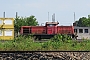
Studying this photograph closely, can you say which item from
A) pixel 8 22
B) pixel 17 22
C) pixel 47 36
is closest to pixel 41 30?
pixel 47 36

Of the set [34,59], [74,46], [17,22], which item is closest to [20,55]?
[34,59]

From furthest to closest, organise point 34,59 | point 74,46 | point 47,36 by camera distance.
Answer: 1. point 47,36
2. point 74,46
3. point 34,59

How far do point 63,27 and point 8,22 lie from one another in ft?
21.8

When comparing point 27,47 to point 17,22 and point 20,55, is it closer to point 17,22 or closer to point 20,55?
point 20,55

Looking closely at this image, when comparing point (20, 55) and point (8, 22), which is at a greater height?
point (8, 22)

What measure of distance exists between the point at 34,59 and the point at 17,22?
37.7m

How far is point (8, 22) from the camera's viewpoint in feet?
94.6

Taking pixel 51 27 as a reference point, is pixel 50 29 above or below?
below

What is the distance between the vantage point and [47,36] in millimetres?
28531

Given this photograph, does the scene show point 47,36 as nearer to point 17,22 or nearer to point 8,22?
point 8,22

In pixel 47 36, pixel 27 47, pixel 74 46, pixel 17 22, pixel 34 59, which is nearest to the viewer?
pixel 34 59

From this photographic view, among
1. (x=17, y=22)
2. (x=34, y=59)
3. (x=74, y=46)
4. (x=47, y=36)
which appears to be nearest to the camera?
(x=34, y=59)

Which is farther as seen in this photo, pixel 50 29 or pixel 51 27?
pixel 51 27

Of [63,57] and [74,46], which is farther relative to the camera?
[74,46]
